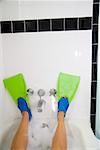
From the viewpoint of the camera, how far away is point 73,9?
147 centimetres

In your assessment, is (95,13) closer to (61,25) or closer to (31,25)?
(61,25)

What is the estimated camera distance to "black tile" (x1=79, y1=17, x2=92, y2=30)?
1.48m

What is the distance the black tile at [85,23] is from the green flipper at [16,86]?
25.4 inches

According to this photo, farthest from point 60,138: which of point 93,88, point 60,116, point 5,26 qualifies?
point 5,26

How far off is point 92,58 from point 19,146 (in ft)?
2.88

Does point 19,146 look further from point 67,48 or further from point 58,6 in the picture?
point 58,6

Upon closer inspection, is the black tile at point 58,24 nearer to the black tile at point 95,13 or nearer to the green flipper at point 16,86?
the black tile at point 95,13

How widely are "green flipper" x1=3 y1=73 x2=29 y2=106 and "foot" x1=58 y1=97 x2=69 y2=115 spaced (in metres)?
0.28

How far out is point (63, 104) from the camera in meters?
1.51

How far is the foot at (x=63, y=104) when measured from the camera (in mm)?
Answer: 1502

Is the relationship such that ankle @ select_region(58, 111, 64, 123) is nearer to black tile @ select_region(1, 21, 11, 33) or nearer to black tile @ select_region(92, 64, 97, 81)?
black tile @ select_region(92, 64, 97, 81)

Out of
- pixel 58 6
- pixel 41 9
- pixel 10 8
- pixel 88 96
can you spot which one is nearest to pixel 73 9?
pixel 58 6

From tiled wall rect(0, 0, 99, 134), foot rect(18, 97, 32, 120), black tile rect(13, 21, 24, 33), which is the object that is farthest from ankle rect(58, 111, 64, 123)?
black tile rect(13, 21, 24, 33)

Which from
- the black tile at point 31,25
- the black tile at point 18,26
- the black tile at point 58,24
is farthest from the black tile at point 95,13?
the black tile at point 18,26
